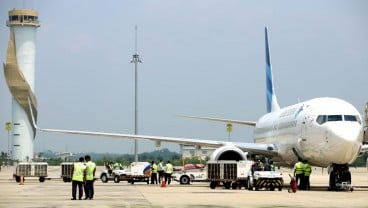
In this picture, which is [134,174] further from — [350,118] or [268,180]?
[350,118]

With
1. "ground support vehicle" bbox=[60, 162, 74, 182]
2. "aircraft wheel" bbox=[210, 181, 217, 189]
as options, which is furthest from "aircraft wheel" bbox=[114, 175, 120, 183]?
"aircraft wheel" bbox=[210, 181, 217, 189]

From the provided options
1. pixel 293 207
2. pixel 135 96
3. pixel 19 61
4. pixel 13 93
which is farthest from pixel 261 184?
pixel 13 93

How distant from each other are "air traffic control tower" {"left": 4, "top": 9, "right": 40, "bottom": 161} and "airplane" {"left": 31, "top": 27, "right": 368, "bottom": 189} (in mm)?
94246

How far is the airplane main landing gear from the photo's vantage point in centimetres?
4191

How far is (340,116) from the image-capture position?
138 ft

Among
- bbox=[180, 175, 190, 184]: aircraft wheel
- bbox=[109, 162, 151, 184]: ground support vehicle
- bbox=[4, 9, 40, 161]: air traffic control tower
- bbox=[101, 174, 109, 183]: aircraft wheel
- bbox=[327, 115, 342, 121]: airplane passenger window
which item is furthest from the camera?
bbox=[4, 9, 40, 161]: air traffic control tower

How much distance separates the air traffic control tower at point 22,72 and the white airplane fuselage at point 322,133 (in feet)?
328

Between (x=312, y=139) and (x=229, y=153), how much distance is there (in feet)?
21.0

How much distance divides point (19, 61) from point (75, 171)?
11408 cm

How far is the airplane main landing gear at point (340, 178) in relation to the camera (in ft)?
137

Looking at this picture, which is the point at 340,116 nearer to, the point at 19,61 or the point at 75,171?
the point at 75,171

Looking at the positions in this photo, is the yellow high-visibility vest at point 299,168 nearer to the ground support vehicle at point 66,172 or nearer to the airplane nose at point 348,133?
the airplane nose at point 348,133

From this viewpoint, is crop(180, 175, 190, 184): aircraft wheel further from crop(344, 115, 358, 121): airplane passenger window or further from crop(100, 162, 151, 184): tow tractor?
crop(344, 115, 358, 121): airplane passenger window

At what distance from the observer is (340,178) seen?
138 ft
